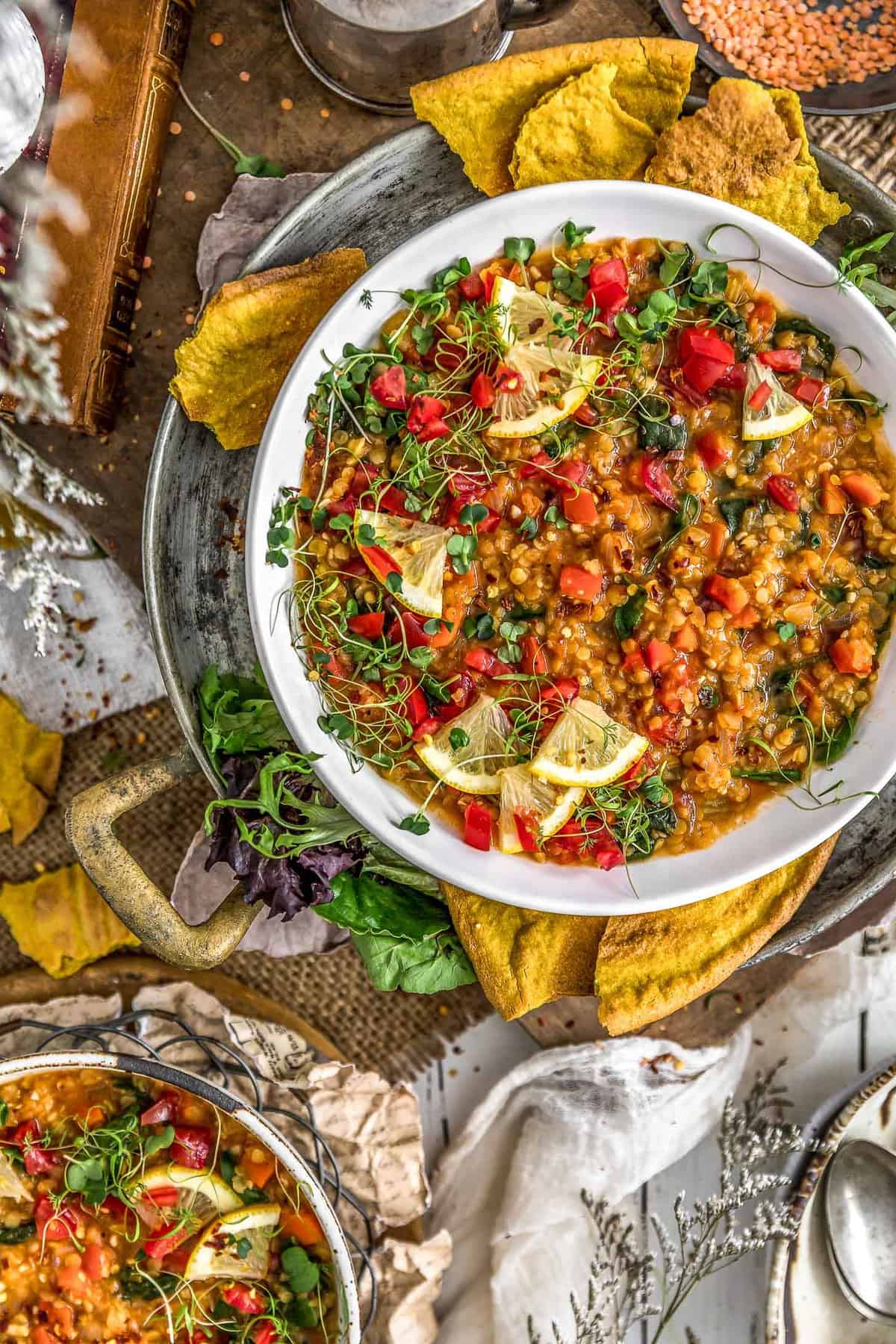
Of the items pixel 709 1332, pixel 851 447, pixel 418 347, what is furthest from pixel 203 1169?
pixel 851 447

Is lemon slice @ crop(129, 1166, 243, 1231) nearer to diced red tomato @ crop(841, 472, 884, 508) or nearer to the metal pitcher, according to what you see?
diced red tomato @ crop(841, 472, 884, 508)

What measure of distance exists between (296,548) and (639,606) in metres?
0.97

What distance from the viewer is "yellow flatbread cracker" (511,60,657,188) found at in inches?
125

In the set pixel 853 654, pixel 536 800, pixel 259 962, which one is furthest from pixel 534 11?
pixel 259 962

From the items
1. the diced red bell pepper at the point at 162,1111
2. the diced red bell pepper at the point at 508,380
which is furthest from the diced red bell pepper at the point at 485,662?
the diced red bell pepper at the point at 162,1111

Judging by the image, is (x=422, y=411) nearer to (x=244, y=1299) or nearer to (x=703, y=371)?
(x=703, y=371)

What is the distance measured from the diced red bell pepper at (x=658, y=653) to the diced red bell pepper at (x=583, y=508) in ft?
1.22

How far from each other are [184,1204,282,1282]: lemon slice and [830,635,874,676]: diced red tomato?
8.84ft

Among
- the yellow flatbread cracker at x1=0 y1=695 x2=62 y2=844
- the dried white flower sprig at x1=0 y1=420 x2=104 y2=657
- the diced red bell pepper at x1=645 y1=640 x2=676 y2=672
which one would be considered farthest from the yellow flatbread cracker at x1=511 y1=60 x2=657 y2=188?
the yellow flatbread cracker at x1=0 y1=695 x2=62 y2=844

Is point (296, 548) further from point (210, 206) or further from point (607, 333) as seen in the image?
point (210, 206)

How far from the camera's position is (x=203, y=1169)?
4.04 meters

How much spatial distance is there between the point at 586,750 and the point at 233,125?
2461 millimetres

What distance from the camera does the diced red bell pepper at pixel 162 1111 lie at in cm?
404

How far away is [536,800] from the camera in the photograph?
10.3ft
